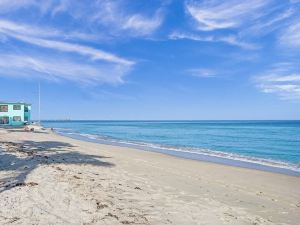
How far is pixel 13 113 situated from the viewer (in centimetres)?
7038

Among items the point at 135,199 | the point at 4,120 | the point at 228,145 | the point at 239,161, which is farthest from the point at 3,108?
the point at 135,199

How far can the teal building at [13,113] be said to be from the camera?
68.5m

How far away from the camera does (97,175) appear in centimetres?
1347

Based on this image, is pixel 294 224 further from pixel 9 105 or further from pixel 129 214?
pixel 9 105

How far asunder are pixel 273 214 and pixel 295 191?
474 centimetres

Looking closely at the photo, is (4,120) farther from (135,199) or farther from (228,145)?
(135,199)

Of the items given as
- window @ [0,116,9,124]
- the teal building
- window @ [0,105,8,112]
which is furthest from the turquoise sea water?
window @ [0,105,8,112]

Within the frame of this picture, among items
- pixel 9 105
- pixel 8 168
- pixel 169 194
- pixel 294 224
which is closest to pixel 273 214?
pixel 294 224

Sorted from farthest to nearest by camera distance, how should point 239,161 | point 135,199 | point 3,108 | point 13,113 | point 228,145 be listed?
point 13,113 → point 3,108 → point 228,145 → point 239,161 → point 135,199

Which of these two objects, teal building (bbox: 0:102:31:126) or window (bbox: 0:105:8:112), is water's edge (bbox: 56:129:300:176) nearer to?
teal building (bbox: 0:102:31:126)

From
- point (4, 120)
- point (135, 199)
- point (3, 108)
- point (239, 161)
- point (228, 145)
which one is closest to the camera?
point (135, 199)

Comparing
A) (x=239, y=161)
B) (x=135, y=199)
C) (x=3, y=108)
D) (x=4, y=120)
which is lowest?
(x=239, y=161)

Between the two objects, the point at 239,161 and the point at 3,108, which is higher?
the point at 3,108

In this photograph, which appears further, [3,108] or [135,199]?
[3,108]
